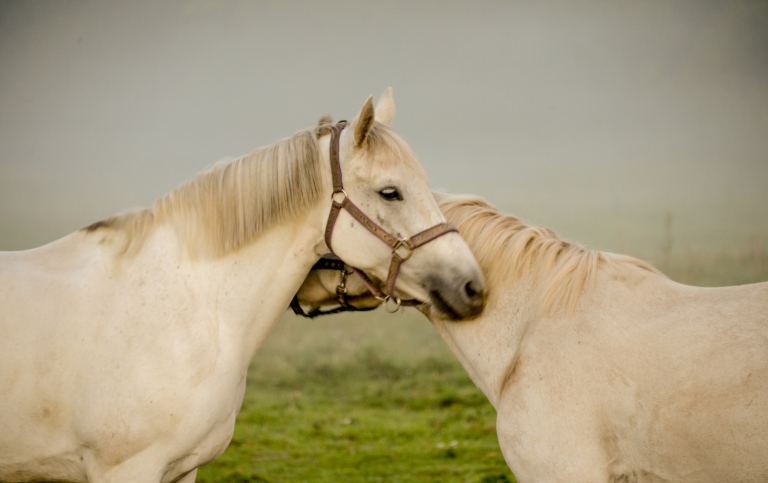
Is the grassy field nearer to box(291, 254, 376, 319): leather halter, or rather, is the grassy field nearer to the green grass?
the green grass

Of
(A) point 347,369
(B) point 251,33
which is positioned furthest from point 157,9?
(A) point 347,369

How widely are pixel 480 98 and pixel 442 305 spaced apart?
33.5 feet

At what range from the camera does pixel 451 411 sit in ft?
24.1

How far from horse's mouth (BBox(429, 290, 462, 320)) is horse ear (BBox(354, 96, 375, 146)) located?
80cm

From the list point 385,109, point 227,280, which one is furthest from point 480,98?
point 227,280

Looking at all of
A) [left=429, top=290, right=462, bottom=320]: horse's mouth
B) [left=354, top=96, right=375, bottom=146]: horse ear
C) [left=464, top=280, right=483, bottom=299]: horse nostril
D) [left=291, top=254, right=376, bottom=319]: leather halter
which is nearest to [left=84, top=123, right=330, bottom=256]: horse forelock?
[left=354, top=96, right=375, bottom=146]: horse ear

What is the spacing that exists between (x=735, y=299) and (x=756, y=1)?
41.0 feet

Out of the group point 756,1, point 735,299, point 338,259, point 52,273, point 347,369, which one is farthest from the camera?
point 756,1

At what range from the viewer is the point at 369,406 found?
7926 millimetres

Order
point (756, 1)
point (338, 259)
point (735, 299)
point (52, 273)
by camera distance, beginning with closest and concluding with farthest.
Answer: point (735, 299)
point (52, 273)
point (338, 259)
point (756, 1)

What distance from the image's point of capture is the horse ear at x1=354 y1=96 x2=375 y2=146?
8.45 ft

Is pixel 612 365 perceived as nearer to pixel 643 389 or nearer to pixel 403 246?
pixel 643 389

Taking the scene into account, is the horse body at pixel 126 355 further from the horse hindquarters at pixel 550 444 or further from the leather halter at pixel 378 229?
the horse hindquarters at pixel 550 444

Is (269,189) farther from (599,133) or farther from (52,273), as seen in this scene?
(599,133)
